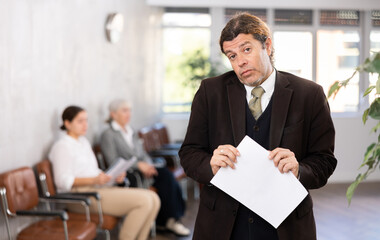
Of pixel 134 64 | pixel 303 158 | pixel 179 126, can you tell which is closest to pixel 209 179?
pixel 303 158

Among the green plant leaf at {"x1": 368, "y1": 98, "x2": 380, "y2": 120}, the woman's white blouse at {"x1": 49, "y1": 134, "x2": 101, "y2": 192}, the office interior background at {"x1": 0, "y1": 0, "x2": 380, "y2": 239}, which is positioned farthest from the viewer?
the woman's white blouse at {"x1": 49, "y1": 134, "x2": 101, "y2": 192}

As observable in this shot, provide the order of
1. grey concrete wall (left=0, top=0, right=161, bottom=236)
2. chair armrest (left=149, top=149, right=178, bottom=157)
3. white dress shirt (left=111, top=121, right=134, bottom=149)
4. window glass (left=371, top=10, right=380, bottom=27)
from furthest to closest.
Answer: window glass (left=371, top=10, right=380, bottom=27), chair armrest (left=149, top=149, right=178, bottom=157), white dress shirt (left=111, top=121, right=134, bottom=149), grey concrete wall (left=0, top=0, right=161, bottom=236)

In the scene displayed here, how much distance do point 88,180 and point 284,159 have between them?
3.30 m

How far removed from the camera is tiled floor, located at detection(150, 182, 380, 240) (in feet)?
20.1

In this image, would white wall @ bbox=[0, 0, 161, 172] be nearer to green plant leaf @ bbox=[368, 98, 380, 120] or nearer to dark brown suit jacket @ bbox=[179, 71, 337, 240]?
dark brown suit jacket @ bbox=[179, 71, 337, 240]

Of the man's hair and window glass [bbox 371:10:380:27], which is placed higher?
window glass [bbox 371:10:380:27]

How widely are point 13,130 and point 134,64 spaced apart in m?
4.01

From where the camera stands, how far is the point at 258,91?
77.9 inches

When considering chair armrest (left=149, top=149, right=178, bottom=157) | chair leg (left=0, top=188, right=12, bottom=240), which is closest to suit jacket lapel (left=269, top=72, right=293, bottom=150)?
chair leg (left=0, top=188, right=12, bottom=240)

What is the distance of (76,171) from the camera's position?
4.88 m

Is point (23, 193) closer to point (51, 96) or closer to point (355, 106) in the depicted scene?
point (51, 96)

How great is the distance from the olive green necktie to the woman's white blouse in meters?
2.99

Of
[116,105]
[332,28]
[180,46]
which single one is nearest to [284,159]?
[116,105]

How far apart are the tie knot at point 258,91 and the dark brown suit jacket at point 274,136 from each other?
38 millimetres
